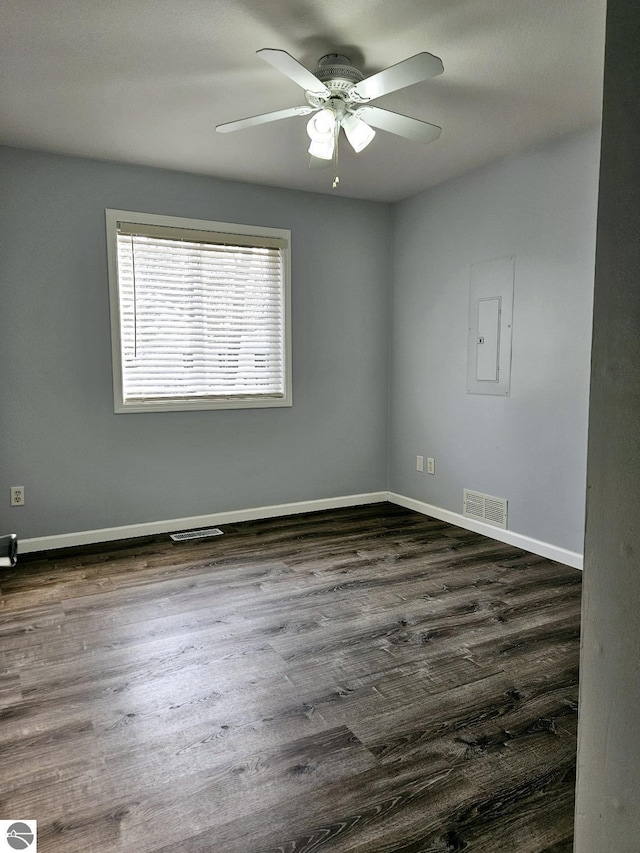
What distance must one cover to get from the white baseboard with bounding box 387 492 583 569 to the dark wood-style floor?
0.12m

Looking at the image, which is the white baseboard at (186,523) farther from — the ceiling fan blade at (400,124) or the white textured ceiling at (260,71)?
the ceiling fan blade at (400,124)

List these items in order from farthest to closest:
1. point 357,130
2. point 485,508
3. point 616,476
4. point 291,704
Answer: point 485,508, point 357,130, point 291,704, point 616,476

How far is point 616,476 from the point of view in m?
0.72

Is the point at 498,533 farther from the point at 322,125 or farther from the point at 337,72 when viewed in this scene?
the point at 337,72

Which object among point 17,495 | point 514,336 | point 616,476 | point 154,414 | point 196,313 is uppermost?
point 196,313

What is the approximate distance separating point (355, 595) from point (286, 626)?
489 millimetres

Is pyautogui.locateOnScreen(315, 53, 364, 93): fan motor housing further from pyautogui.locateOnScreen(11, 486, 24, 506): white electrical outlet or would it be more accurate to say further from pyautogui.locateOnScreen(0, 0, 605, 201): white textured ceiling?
pyautogui.locateOnScreen(11, 486, 24, 506): white electrical outlet

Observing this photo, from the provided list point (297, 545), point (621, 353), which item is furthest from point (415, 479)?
point (621, 353)

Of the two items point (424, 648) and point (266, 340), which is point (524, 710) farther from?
point (266, 340)

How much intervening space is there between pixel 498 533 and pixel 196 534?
2.06 metres

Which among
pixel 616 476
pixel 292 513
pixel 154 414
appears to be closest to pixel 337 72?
pixel 616 476

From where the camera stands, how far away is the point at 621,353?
2.34 feet

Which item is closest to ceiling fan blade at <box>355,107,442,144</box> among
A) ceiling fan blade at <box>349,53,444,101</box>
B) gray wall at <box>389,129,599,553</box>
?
ceiling fan blade at <box>349,53,444,101</box>

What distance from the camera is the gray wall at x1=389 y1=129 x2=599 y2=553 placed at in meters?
3.28
